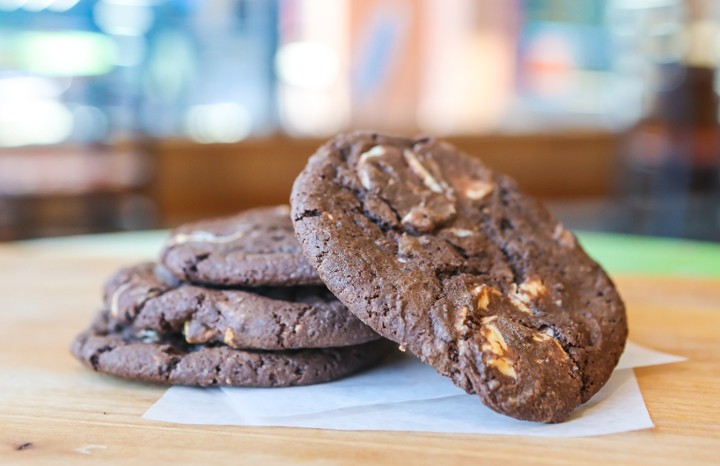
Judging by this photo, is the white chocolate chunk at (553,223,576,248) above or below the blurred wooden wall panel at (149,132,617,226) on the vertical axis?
above

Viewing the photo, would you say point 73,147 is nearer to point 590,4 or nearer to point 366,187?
point 366,187

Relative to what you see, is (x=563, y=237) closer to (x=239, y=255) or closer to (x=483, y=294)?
(x=483, y=294)

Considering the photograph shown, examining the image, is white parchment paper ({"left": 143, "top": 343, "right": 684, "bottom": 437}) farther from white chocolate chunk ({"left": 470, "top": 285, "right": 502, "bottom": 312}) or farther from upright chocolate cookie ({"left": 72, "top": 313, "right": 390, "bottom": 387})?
white chocolate chunk ({"left": 470, "top": 285, "right": 502, "bottom": 312})

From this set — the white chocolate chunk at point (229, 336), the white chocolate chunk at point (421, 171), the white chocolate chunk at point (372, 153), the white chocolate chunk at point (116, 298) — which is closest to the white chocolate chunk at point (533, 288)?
the white chocolate chunk at point (421, 171)

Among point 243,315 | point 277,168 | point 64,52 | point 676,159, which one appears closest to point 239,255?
point 243,315

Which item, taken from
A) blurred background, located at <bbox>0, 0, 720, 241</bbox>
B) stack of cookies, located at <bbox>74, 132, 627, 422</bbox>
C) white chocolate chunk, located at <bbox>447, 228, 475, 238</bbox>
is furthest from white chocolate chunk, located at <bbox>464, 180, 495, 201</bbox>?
blurred background, located at <bbox>0, 0, 720, 241</bbox>

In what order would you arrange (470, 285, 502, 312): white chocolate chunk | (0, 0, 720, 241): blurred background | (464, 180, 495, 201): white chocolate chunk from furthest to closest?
(0, 0, 720, 241): blurred background
(464, 180, 495, 201): white chocolate chunk
(470, 285, 502, 312): white chocolate chunk

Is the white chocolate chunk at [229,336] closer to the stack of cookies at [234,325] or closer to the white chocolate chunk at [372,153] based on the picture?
the stack of cookies at [234,325]
